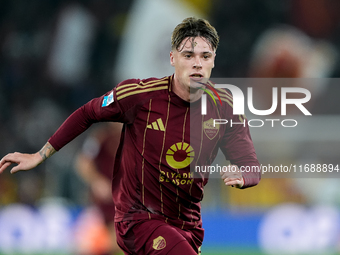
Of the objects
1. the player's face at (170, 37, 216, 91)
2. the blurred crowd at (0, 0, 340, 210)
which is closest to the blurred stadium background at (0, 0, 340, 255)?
the blurred crowd at (0, 0, 340, 210)

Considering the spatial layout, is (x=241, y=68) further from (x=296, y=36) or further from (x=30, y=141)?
(x=30, y=141)

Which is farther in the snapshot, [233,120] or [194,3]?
[194,3]

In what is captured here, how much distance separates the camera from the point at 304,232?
648 centimetres

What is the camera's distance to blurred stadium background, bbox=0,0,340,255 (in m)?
6.34

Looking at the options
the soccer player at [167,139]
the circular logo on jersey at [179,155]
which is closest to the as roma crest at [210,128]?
the soccer player at [167,139]

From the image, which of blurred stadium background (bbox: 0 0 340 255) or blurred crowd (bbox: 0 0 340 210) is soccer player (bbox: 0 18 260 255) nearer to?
blurred stadium background (bbox: 0 0 340 255)

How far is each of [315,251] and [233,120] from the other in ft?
A: 12.5

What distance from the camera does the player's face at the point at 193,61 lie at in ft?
10.1

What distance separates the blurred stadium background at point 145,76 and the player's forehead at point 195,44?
135 inches

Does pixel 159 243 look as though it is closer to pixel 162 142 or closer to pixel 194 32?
pixel 162 142

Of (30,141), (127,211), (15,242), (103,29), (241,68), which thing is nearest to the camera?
(127,211)

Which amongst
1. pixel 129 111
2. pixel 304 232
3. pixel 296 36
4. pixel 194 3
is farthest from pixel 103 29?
pixel 129 111

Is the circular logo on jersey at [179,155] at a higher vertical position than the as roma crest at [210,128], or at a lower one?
lower

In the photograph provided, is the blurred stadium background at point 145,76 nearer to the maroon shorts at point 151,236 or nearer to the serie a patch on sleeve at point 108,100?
the maroon shorts at point 151,236
